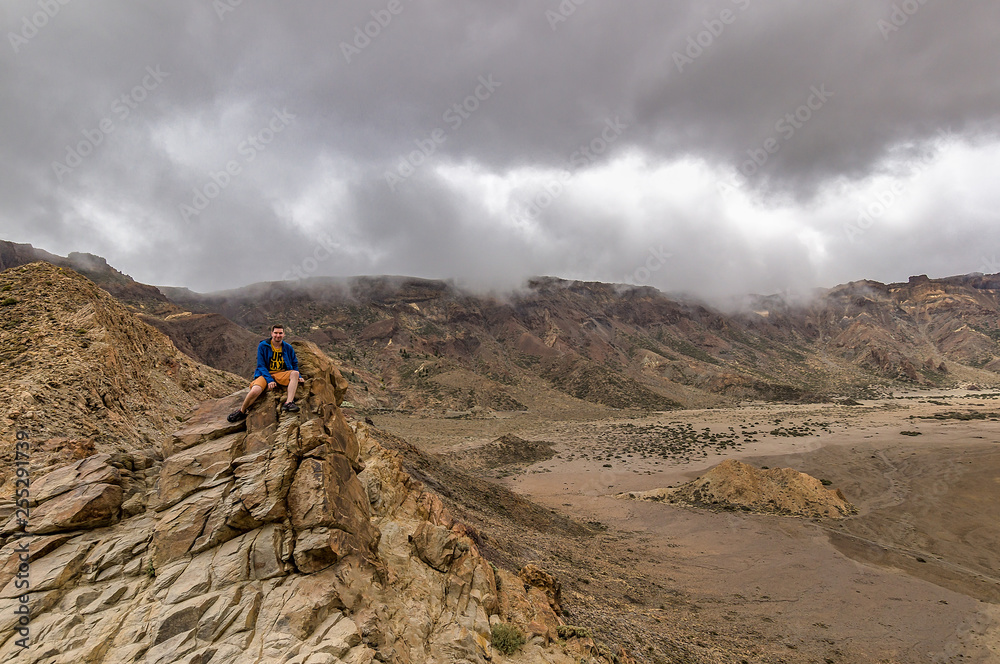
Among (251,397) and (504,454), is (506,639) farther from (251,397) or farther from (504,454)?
(504,454)

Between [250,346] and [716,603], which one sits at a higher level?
[250,346]

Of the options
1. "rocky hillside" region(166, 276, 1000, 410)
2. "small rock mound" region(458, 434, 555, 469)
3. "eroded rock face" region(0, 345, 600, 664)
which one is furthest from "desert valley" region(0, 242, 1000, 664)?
"rocky hillside" region(166, 276, 1000, 410)

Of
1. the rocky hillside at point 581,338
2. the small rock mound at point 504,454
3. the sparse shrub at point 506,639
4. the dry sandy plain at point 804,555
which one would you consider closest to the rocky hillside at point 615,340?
the rocky hillside at point 581,338

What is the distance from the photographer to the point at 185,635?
4711mm

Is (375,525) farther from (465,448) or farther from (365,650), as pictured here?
(465,448)

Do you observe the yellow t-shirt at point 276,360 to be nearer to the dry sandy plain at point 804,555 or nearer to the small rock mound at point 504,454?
the dry sandy plain at point 804,555

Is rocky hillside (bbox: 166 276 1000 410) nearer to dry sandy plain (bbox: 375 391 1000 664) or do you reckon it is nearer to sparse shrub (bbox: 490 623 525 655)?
dry sandy plain (bbox: 375 391 1000 664)

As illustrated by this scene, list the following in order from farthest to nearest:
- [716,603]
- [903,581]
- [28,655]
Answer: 1. [903,581]
2. [716,603]
3. [28,655]

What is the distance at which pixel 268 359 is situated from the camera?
748 cm

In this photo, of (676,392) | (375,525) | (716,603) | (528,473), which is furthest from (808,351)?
(375,525)

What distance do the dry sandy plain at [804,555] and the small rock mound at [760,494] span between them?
3.23 ft

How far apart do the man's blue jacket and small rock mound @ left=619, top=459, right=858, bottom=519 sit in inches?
947

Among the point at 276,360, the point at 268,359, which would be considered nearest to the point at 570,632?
the point at 276,360

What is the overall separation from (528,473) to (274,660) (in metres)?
33.2
